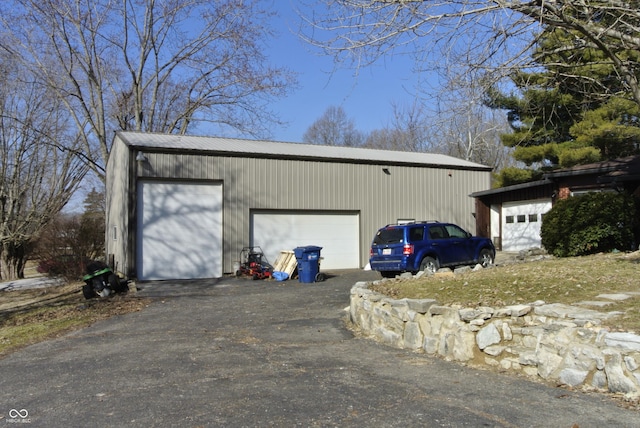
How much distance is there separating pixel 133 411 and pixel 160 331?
172 inches

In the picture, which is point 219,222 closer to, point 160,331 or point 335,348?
point 160,331

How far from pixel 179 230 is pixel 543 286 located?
13225 mm

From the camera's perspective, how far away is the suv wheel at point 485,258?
15766 millimetres

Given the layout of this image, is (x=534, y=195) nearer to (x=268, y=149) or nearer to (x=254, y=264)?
(x=268, y=149)

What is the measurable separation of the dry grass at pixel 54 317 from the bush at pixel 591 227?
10467mm

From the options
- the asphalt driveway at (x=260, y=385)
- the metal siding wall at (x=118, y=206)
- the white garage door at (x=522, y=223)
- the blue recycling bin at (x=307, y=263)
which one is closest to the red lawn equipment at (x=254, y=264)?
the blue recycling bin at (x=307, y=263)

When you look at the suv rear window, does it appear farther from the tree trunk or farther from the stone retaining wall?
the tree trunk

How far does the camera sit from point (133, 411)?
5000 millimetres

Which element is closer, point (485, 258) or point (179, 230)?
point (485, 258)

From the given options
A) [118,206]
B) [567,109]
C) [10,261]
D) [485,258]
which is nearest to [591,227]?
[567,109]

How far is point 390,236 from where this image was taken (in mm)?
14578

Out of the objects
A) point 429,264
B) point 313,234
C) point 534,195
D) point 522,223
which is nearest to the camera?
point 429,264

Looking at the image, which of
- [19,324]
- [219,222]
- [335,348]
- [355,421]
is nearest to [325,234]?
[219,222]

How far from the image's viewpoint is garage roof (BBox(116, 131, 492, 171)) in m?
19.0
